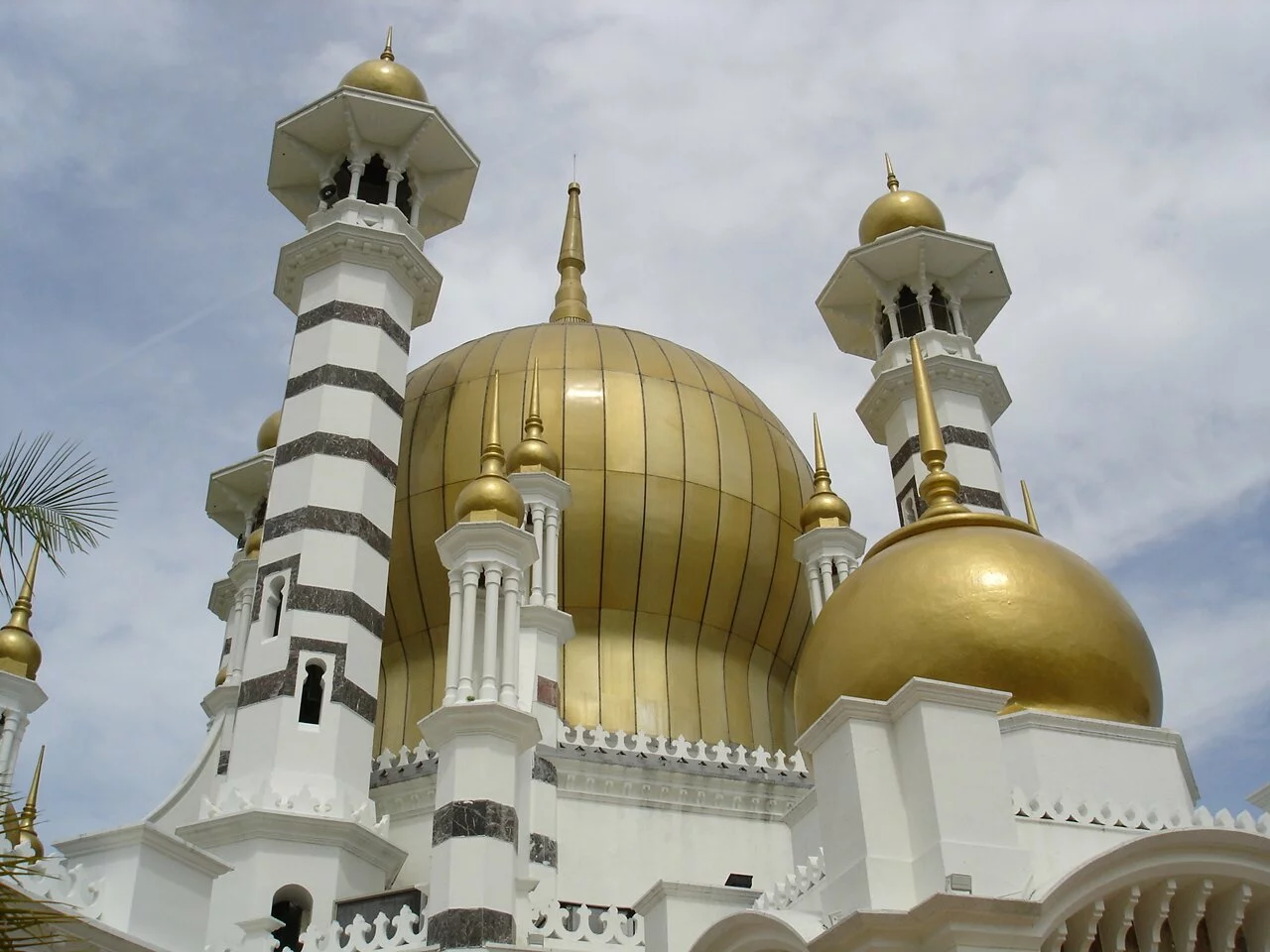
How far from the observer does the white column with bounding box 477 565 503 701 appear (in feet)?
36.4

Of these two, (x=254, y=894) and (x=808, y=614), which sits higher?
(x=808, y=614)

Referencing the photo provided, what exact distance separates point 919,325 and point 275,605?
31.3 ft

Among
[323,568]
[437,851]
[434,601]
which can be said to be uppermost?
[434,601]

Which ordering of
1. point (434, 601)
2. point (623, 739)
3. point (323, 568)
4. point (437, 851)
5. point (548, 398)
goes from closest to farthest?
point (437, 851)
point (323, 568)
point (623, 739)
point (434, 601)
point (548, 398)

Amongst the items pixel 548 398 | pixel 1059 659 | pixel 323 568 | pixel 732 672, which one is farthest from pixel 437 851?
pixel 548 398

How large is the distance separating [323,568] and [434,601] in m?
3.17

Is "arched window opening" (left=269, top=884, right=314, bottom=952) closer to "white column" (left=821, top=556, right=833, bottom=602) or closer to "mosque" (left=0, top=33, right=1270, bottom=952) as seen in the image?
"mosque" (left=0, top=33, right=1270, bottom=952)

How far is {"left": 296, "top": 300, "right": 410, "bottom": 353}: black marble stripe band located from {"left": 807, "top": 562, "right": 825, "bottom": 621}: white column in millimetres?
5591

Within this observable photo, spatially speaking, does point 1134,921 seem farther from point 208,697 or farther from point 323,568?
point 208,697

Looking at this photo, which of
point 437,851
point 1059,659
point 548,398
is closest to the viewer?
point 1059,659

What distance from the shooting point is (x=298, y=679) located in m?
12.8

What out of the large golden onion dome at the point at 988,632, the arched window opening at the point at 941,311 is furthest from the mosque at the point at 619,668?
the arched window opening at the point at 941,311

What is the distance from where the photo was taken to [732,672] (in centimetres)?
1686

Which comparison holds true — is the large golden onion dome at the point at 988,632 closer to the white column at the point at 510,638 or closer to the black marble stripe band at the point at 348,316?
the white column at the point at 510,638
